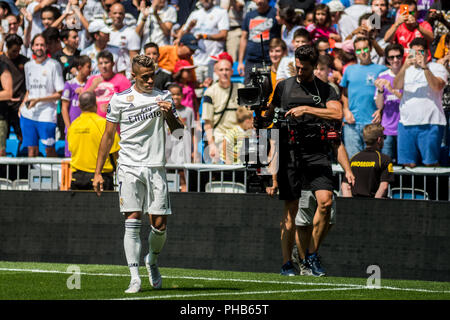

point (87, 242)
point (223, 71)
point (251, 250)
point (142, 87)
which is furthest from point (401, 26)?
point (142, 87)

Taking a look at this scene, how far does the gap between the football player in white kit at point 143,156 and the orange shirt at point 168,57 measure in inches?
318

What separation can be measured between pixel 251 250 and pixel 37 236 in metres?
3.22

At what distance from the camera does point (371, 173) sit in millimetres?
13164

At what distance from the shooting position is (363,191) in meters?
13.2

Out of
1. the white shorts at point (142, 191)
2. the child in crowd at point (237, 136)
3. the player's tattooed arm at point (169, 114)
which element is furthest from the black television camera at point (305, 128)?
the child in crowd at point (237, 136)

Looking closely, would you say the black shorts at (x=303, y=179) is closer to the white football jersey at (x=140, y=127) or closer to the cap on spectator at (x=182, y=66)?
the white football jersey at (x=140, y=127)

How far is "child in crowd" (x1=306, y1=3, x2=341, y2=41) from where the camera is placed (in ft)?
55.8

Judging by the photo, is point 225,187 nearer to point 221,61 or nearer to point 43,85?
point 221,61

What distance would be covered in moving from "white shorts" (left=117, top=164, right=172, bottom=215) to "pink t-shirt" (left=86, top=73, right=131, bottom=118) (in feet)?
22.1

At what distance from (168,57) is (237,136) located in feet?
12.0

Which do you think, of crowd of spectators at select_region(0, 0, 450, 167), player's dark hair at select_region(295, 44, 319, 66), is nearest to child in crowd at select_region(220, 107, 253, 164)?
crowd of spectators at select_region(0, 0, 450, 167)

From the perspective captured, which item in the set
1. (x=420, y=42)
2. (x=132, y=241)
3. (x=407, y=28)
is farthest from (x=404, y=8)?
(x=132, y=241)

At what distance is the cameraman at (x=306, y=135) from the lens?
1140 centimetres
